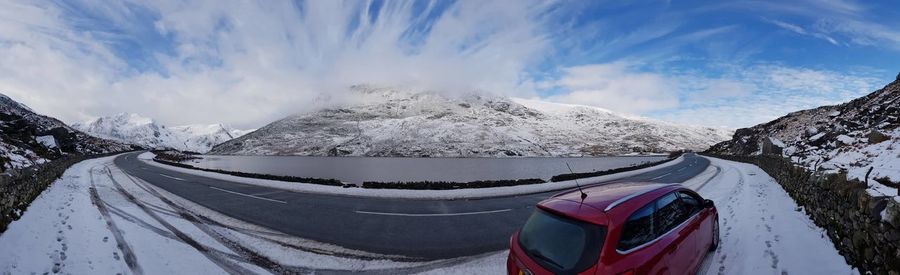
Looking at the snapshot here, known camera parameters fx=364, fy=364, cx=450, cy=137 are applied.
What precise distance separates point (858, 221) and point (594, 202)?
192 inches

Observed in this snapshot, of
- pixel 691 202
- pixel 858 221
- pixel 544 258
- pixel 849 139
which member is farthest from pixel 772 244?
pixel 849 139

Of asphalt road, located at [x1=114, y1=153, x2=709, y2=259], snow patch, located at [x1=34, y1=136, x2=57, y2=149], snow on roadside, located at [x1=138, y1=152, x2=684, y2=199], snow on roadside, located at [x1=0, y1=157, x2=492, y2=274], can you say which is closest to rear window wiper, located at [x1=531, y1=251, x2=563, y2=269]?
snow on roadside, located at [x1=0, y1=157, x2=492, y2=274]

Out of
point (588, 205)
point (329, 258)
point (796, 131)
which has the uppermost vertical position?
point (796, 131)

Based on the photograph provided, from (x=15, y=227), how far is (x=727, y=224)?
17483mm

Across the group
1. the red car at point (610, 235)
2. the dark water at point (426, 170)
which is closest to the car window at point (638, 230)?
the red car at point (610, 235)

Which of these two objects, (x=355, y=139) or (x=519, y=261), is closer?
(x=519, y=261)

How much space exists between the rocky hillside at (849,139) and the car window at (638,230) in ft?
34.6

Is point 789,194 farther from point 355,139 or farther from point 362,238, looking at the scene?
point 355,139

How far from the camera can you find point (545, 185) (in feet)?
66.2

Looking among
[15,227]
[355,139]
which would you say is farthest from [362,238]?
[355,139]

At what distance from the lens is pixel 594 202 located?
15.9 feet

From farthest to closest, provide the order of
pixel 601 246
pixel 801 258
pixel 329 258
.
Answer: pixel 329 258 → pixel 801 258 → pixel 601 246

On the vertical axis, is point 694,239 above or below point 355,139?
below

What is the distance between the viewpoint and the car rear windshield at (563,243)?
13.4ft
